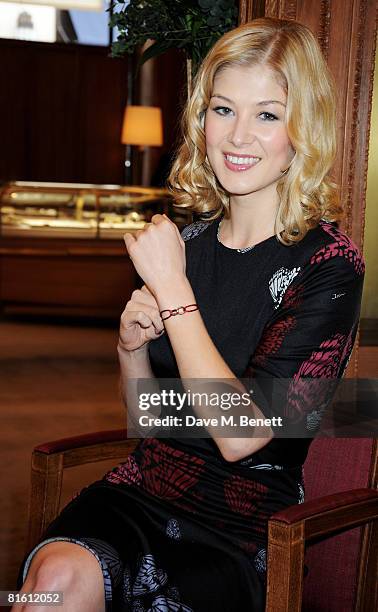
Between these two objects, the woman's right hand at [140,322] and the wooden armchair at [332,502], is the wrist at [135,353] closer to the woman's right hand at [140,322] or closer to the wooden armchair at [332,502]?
the woman's right hand at [140,322]

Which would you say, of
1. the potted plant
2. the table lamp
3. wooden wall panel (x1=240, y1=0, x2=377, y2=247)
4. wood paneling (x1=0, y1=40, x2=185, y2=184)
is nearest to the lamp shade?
the table lamp

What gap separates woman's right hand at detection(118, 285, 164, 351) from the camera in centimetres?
190

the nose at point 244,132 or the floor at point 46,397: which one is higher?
the nose at point 244,132

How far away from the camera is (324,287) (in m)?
1.76

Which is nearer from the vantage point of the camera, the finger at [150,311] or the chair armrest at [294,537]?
the chair armrest at [294,537]

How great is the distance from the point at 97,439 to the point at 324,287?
0.69 m

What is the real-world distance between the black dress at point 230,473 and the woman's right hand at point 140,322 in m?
0.06

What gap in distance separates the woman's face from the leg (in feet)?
2.54

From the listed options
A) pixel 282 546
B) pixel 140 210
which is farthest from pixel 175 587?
pixel 140 210

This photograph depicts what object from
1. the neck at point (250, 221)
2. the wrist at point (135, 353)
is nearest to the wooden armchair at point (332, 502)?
the wrist at point (135, 353)

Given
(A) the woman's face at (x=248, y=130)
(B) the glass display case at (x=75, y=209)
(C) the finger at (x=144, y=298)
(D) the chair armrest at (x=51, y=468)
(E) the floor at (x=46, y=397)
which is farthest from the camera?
(B) the glass display case at (x=75, y=209)

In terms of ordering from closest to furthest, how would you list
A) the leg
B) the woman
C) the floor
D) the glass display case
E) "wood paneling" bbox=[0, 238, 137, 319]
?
the leg < the woman < the floor < the glass display case < "wood paneling" bbox=[0, 238, 137, 319]

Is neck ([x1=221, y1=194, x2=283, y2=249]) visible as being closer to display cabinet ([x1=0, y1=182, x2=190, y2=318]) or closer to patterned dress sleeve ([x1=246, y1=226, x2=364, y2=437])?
patterned dress sleeve ([x1=246, y1=226, x2=364, y2=437])

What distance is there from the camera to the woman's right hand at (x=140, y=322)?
6.23 feet
